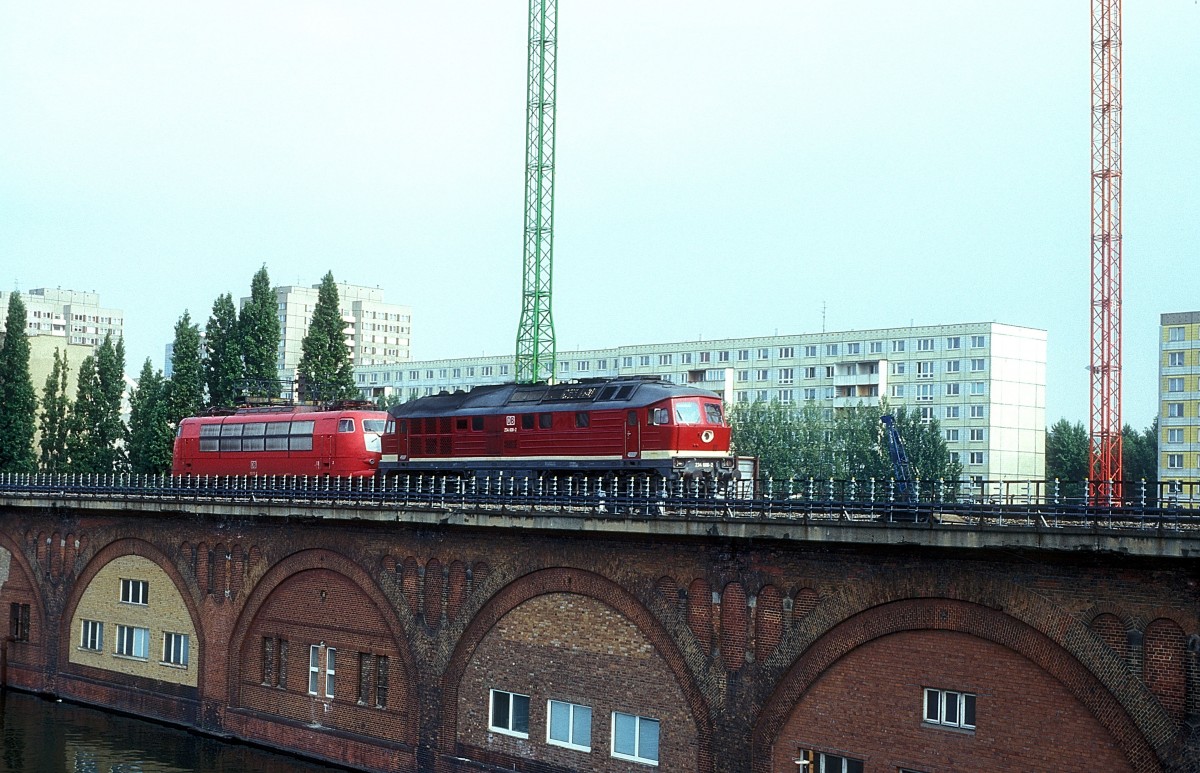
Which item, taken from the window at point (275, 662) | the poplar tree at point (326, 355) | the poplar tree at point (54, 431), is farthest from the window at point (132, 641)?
the poplar tree at point (54, 431)

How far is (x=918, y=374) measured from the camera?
375ft

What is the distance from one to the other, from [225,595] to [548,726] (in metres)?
16.9

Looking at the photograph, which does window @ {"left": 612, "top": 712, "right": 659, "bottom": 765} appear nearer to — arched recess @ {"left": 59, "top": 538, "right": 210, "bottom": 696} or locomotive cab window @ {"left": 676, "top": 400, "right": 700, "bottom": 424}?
locomotive cab window @ {"left": 676, "top": 400, "right": 700, "bottom": 424}

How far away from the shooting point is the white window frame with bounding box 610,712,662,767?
33781 millimetres

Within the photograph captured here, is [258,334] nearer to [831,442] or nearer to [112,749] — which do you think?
[112,749]

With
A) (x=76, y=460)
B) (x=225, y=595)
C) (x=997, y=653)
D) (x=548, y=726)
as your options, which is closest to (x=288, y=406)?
(x=225, y=595)

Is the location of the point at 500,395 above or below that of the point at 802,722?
above

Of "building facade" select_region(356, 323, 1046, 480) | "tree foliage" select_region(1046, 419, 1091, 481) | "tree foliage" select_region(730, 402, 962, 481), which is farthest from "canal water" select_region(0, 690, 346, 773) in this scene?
"tree foliage" select_region(1046, 419, 1091, 481)

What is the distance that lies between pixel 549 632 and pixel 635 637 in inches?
130

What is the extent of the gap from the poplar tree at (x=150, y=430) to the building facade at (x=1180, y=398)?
70593 mm

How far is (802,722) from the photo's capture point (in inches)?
1205

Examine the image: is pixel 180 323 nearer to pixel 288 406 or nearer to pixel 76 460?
pixel 76 460

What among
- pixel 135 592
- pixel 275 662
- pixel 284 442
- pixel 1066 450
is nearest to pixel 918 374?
pixel 1066 450

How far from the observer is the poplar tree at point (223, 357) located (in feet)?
248
